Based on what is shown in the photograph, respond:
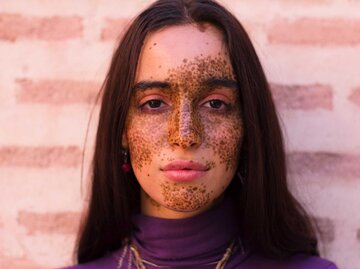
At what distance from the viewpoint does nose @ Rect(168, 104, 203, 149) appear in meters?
0.98

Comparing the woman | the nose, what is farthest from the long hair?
the nose

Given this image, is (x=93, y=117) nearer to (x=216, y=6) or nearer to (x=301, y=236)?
(x=216, y=6)

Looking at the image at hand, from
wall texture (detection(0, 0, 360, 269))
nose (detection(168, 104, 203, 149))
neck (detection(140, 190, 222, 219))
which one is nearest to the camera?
nose (detection(168, 104, 203, 149))

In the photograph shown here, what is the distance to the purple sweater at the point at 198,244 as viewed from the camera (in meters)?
1.06

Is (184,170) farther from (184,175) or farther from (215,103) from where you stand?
(215,103)

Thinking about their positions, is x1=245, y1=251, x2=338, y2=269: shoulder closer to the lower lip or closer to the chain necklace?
the chain necklace

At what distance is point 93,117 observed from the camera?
1.36 m

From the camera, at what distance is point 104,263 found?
1.18m

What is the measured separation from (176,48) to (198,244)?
0.36 meters

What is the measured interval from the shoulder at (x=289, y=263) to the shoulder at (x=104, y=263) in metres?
0.26

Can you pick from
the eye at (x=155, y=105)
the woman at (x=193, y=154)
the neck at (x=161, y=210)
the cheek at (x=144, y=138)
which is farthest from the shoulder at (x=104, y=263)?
the eye at (x=155, y=105)

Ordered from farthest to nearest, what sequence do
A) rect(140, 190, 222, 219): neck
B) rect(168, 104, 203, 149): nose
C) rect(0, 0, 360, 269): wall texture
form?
1. rect(0, 0, 360, 269): wall texture
2. rect(140, 190, 222, 219): neck
3. rect(168, 104, 203, 149): nose

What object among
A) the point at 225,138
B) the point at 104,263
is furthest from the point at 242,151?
the point at 104,263

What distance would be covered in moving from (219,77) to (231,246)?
12.8 inches
